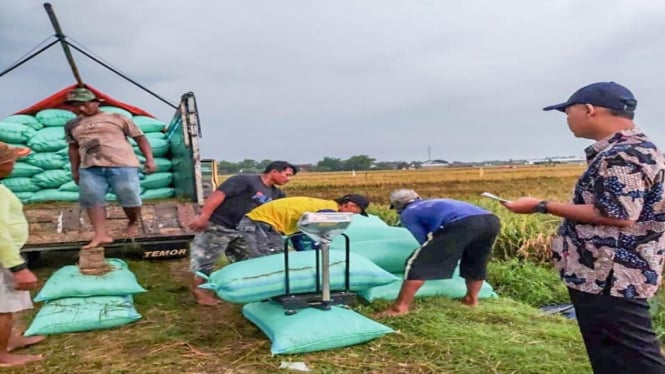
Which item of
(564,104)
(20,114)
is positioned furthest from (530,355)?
(20,114)

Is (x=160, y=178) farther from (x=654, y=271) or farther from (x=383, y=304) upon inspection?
(x=654, y=271)

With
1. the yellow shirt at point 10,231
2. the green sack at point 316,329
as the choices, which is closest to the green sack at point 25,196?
the yellow shirt at point 10,231

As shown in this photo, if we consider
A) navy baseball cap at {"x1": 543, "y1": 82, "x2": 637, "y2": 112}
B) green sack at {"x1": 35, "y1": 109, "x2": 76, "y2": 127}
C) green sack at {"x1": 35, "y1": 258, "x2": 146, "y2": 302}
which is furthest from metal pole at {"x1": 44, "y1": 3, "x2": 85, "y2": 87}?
navy baseball cap at {"x1": 543, "y1": 82, "x2": 637, "y2": 112}

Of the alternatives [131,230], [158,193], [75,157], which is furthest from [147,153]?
[158,193]

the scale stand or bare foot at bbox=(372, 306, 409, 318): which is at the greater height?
the scale stand

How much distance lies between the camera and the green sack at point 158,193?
7.44m

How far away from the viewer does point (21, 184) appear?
708cm

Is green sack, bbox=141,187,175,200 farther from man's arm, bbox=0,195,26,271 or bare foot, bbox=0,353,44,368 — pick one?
man's arm, bbox=0,195,26,271

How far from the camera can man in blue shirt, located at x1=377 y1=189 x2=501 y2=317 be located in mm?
4012

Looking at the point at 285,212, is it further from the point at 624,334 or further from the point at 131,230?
the point at 624,334

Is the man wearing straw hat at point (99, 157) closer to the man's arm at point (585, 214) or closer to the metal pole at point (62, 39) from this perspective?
the metal pole at point (62, 39)

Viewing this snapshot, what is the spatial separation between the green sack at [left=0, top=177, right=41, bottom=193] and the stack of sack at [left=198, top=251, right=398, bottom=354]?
4530mm

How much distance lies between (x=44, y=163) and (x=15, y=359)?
4430 millimetres

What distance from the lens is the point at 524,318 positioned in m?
4.05
